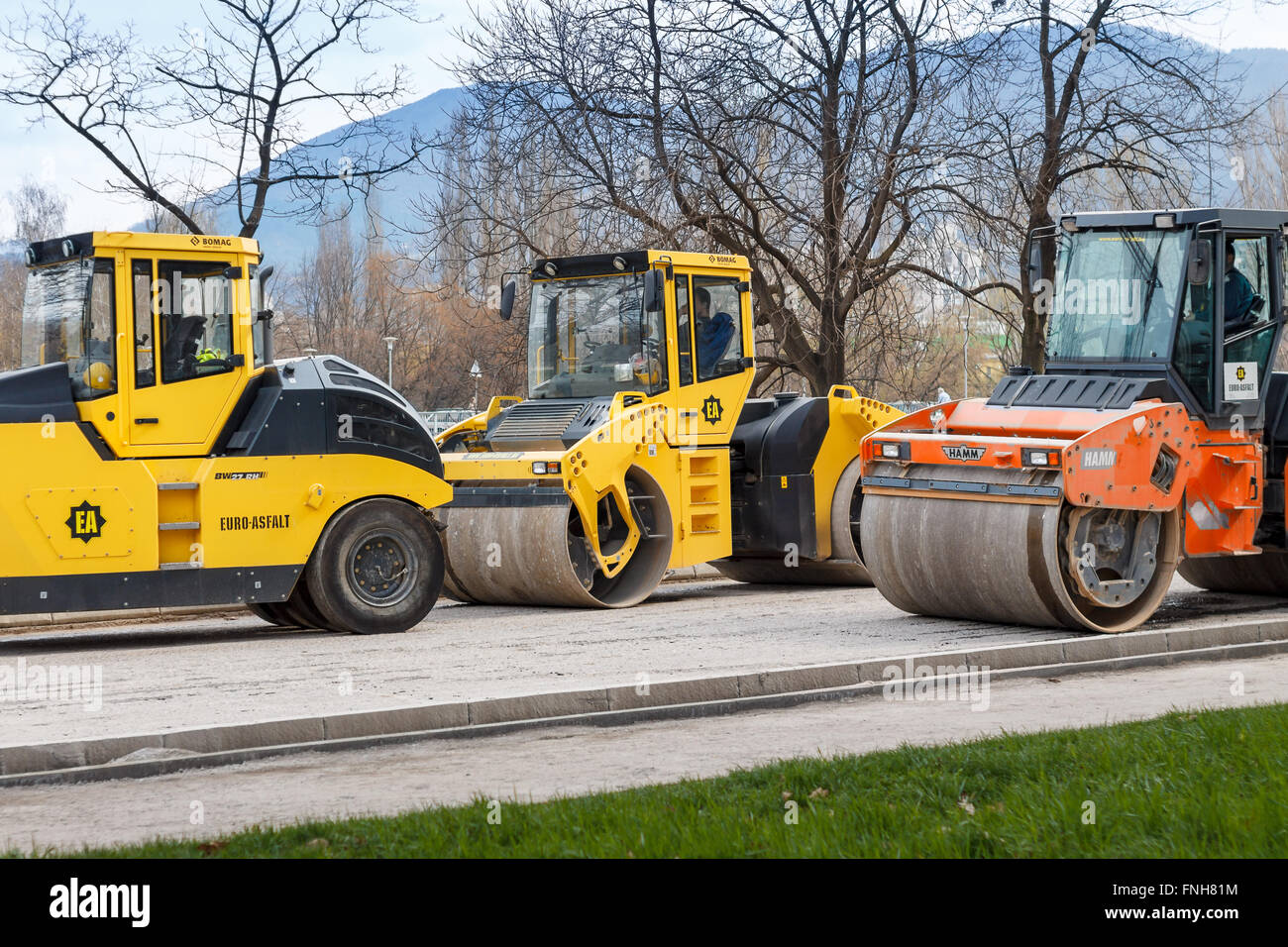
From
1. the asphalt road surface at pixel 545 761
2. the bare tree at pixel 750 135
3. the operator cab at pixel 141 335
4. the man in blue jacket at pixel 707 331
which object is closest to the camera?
the asphalt road surface at pixel 545 761

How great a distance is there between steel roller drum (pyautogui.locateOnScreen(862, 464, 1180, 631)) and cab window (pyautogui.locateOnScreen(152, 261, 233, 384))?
17.7 feet

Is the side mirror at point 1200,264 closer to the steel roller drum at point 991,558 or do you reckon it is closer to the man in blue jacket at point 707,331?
the steel roller drum at point 991,558

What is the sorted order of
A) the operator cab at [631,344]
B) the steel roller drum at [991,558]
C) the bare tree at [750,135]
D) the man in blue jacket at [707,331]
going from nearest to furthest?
the steel roller drum at [991,558] → the operator cab at [631,344] → the man in blue jacket at [707,331] → the bare tree at [750,135]

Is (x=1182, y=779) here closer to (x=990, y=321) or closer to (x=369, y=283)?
(x=990, y=321)

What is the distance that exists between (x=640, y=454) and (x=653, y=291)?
1.54 m

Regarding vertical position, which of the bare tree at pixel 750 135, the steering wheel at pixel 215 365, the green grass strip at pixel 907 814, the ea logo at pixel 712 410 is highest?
the bare tree at pixel 750 135

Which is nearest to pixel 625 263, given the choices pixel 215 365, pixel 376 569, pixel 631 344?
pixel 631 344

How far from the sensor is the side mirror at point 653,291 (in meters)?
14.9

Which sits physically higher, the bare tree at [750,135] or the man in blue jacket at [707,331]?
the bare tree at [750,135]

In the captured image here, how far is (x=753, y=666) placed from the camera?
1043 centimetres

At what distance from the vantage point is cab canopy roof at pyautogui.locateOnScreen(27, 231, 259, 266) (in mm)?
12078

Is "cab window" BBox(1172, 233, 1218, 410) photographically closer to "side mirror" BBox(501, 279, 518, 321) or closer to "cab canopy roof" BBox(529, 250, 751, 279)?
"cab canopy roof" BBox(529, 250, 751, 279)

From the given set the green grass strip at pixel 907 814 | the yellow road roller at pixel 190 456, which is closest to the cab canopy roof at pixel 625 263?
the yellow road roller at pixel 190 456

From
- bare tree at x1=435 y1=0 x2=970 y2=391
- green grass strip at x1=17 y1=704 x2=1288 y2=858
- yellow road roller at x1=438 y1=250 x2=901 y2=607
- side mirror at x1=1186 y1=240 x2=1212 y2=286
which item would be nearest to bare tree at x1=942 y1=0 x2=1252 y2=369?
bare tree at x1=435 y1=0 x2=970 y2=391
